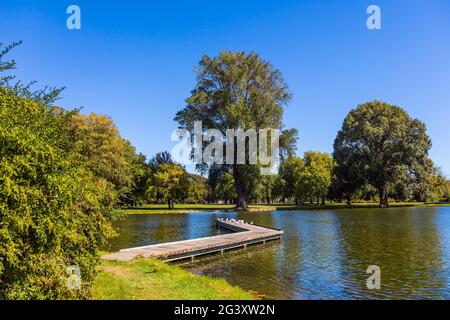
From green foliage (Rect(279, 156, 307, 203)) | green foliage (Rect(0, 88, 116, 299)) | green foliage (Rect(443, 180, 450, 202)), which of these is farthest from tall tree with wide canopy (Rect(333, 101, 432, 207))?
green foliage (Rect(0, 88, 116, 299))

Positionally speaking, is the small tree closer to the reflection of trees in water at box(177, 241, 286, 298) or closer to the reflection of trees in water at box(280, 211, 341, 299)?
the reflection of trees in water at box(280, 211, 341, 299)

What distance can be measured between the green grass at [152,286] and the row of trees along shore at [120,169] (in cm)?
107

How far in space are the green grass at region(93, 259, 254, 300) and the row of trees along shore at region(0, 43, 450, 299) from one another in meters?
1.07

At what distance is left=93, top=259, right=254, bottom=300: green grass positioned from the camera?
1098 centimetres

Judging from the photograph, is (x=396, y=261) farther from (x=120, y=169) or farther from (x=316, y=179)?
(x=316, y=179)

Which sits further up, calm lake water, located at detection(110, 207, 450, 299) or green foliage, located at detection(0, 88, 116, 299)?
green foliage, located at detection(0, 88, 116, 299)

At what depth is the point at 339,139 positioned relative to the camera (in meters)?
78.9

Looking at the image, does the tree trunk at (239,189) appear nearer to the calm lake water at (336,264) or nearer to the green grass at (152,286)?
the calm lake water at (336,264)

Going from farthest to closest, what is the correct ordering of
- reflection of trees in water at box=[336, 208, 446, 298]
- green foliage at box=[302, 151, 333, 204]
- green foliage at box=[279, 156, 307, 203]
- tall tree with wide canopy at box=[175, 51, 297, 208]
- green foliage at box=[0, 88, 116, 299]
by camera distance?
green foliage at box=[279, 156, 307, 203], green foliage at box=[302, 151, 333, 204], tall tree with wide canopy at box=[175, 51, 297, 208], reflection of trees in water at box=[336, 208, 446, 298], green foliage at box=[0, 88, 116, 299]

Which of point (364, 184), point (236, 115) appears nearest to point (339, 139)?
point (364, 184)
